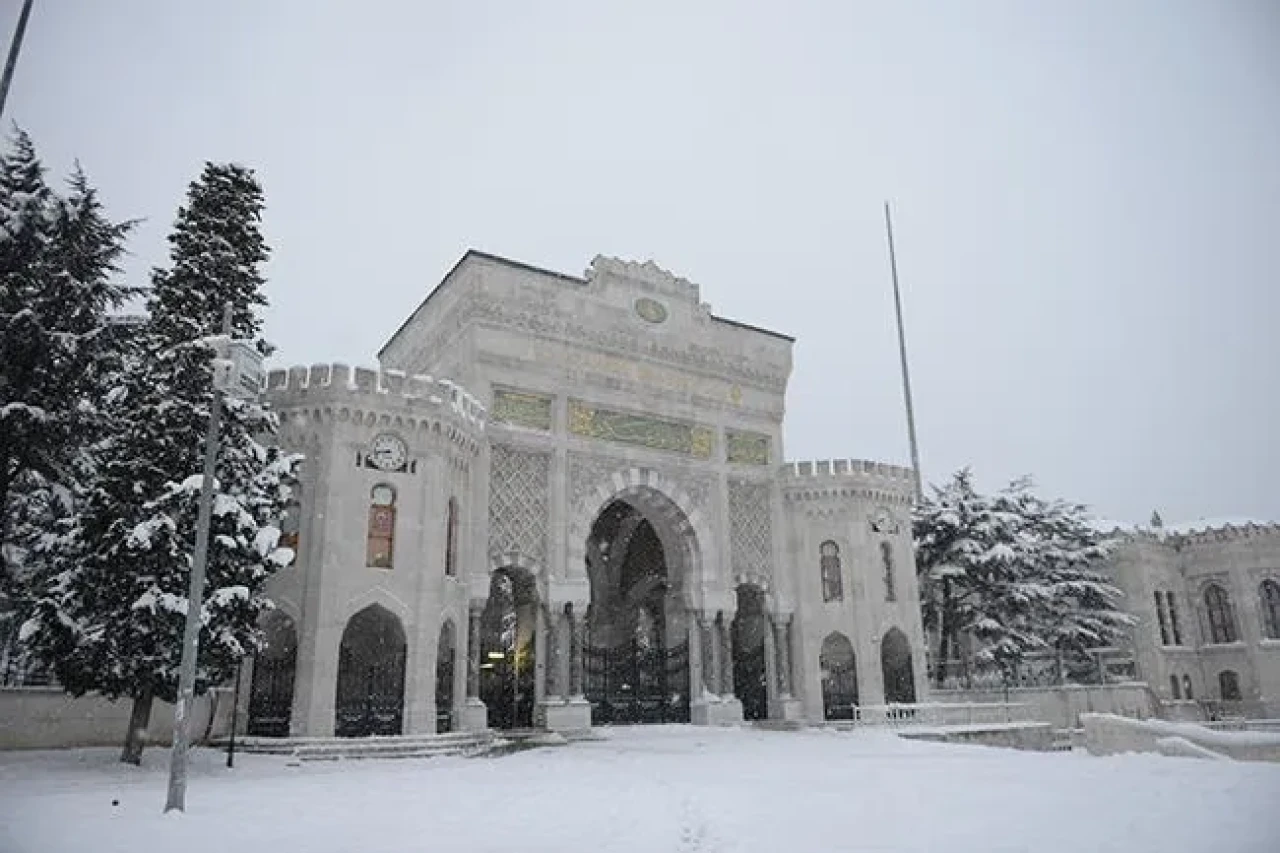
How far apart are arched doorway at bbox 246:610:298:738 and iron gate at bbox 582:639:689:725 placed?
874cm

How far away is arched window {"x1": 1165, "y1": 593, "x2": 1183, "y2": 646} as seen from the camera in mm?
38875

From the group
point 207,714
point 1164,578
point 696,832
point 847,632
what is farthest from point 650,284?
point 1164,578

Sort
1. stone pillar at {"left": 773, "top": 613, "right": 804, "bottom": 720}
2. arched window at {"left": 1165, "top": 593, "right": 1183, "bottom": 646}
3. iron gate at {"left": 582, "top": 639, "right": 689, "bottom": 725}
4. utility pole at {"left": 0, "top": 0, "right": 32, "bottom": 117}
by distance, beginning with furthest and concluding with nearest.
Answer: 1. arched window at {"left": 1165, "top": 593, "right": 1183, "bottom": 646}
2. stone pillar at {"left": 773, "top": 613, "right": 804, "bottom": 720}
3. iron gate at {"left": 582, "top": 639, "right": 689, "bottom": 725}
4. utility pole at {"left": 0, "top": 0, "right": 32, "bottom": 117}

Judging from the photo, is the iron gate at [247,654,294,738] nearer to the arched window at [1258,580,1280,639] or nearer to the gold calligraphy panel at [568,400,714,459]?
the gold calligraphy panel at [568,400,714,459]

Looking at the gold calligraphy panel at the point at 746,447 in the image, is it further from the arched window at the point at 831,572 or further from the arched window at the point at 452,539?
the arched window at the point at 452,539

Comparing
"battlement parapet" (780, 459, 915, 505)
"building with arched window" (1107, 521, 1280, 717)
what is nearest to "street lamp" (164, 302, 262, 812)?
"battlement parapet" (780, 459, 915, 505)

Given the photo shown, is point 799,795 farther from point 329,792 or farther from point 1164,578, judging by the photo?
point 1164,578

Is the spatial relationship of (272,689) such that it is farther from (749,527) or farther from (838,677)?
(838,677)

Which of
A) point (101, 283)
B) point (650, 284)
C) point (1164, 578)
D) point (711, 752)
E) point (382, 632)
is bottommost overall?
point (711, 752)

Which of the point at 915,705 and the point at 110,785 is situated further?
the point at 915,705

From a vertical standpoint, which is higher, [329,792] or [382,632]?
[382,632]

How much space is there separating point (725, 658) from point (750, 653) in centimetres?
265

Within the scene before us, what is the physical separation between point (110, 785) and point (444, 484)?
9.92 m

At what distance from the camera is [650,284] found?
27516mm
